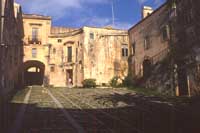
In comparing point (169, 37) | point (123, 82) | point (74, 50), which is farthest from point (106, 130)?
point (74, 50)

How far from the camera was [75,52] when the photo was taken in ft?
130

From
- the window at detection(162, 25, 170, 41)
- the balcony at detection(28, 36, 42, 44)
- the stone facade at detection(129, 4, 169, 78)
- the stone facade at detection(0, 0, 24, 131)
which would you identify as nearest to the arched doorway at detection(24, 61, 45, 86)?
the balcony at detection(28, 36, 42, 44)

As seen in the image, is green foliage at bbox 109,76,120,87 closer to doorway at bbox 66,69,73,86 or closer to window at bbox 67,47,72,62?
doorway at bbox 66,69,73,86

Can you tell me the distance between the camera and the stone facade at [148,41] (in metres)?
28.4

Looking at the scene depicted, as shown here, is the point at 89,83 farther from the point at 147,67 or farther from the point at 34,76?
the point at 34,76

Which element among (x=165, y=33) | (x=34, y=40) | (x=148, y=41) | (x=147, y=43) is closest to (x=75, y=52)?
(x=34, y=40)

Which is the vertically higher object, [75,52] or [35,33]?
[35,33]

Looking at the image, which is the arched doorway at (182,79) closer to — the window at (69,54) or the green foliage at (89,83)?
the green foliage at (89,83)

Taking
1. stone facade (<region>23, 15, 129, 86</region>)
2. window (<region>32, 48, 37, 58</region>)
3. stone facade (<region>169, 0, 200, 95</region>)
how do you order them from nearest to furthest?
1. stone facade (<region>169, 0, 200, 95</region>)
2. stone facade (<region>23, 15, 129, 86</region>)
3. window (<region>32, 48, 37, 58</region>)

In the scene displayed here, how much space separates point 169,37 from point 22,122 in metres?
18.5

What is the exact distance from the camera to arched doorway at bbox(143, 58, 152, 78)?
31078 millimetres

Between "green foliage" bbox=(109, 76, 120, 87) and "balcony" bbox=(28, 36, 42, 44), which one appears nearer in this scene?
"green foliage" bbox=(109, 76, 120, 87)

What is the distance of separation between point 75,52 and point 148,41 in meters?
11.5

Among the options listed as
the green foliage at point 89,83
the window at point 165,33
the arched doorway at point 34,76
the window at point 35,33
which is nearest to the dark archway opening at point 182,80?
the window at point 165,33
